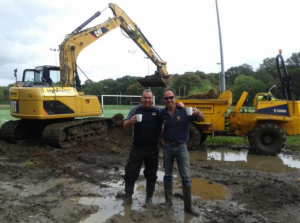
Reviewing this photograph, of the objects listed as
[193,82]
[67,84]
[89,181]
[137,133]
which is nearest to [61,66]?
[67,84]

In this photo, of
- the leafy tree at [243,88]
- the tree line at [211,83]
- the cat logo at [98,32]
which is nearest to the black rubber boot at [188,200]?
the tree line at [211,83]

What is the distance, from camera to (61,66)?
11344mm

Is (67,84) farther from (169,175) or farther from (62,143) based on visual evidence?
(169,175)

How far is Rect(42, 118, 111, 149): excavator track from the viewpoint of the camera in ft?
31.8

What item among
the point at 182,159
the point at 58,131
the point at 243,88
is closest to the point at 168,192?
the point at 182,159

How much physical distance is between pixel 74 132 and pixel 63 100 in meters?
1.08

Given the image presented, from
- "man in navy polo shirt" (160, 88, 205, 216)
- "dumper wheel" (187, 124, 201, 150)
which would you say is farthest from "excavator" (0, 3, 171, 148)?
"man in navy polo shirt" (160, 88, 205, 216)

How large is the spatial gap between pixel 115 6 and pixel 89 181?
332 inches

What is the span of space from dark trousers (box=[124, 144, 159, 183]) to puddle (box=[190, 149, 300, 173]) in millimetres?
3823

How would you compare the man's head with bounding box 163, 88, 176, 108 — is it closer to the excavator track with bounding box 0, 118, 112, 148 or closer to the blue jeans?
the blue jeans

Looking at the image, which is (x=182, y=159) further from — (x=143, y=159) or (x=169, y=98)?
(x=169, y=98)

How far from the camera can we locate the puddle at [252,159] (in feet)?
26.6

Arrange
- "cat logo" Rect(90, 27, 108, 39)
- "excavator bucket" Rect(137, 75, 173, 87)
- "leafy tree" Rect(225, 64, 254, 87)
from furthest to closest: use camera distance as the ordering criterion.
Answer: "leafy tree" Rect(225, 64, 254, 87), "excavator bucket" Rect(137, 75, 173, 87), "cat logo" Rect(90, 27, 108, 39)

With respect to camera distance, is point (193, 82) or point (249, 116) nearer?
point (249, 116)
